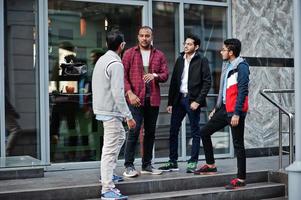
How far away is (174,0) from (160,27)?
20.2 inches

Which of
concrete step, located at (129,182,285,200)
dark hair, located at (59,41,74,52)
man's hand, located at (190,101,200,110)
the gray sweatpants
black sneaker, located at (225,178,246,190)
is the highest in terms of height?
dark hair, located at (59,41,74,52)

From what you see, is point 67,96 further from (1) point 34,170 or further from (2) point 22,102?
(1) point 34,170

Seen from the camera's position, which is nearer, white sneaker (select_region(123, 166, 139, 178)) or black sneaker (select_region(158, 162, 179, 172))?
white sneaker (select_region(123, 166, 139, 178))

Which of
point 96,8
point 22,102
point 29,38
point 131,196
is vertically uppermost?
point 96,8

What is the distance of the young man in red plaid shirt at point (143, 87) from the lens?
712 cm

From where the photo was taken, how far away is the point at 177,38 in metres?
9.31

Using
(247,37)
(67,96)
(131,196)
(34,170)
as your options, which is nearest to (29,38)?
(67,96)

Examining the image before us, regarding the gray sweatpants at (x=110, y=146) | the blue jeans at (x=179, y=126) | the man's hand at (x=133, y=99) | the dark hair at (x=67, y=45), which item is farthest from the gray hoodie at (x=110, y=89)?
the dark hair at (x=67, y=45)

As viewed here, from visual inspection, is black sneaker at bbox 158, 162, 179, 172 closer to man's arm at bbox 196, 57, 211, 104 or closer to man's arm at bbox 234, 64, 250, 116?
man's arm at bbox 196, 57, 211, 104

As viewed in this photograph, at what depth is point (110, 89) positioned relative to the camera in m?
6.14

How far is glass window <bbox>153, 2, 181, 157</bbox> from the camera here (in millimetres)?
9055

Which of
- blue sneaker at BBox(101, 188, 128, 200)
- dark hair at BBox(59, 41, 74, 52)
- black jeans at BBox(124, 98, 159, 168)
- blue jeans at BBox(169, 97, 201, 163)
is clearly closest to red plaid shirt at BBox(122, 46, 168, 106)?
black jeans at BBox(124, 98, 159, 168)

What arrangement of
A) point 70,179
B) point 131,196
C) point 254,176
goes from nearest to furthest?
1. point 131,196
2. point 70,179
3. point 254,176

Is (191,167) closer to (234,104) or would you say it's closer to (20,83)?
(234,104)
